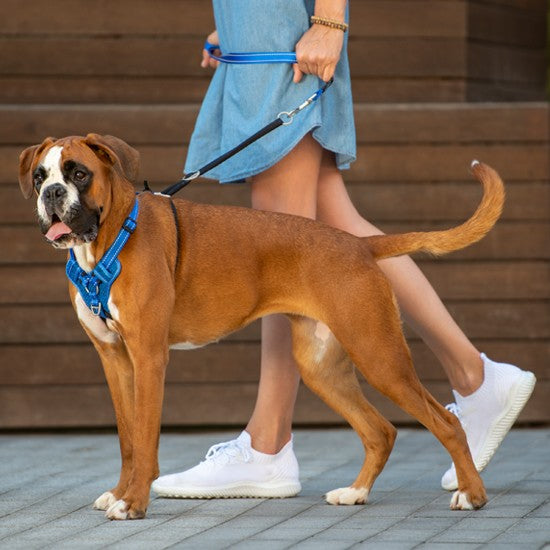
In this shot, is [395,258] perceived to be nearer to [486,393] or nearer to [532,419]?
[486,393]

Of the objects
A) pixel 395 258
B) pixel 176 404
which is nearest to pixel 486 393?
pixel 395 258

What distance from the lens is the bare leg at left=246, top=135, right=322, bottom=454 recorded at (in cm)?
464

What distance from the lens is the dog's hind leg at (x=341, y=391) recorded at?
14.7ft

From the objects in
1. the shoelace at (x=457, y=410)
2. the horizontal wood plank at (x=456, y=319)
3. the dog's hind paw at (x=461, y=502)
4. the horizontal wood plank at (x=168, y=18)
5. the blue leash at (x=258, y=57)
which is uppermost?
the horizontal wood plank at (x=168, y=18)

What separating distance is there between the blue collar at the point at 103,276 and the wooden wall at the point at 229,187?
2294 millimetres

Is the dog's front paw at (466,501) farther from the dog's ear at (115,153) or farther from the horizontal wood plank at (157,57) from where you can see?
→ the horizontal wood plank at (157,57)

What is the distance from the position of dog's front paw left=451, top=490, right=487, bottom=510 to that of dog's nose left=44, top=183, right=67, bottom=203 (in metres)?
1.60

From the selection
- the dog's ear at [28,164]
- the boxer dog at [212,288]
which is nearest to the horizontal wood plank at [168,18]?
the boxer dog at [212,288]

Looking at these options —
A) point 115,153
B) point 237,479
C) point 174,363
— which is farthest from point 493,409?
point 174,363

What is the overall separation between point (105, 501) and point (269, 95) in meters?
1.51

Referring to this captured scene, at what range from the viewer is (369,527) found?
158 inches

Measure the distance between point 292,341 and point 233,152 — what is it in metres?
0.69

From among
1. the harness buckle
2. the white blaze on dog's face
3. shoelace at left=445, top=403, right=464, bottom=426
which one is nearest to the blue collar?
the harness buckle

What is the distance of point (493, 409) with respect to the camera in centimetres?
470
